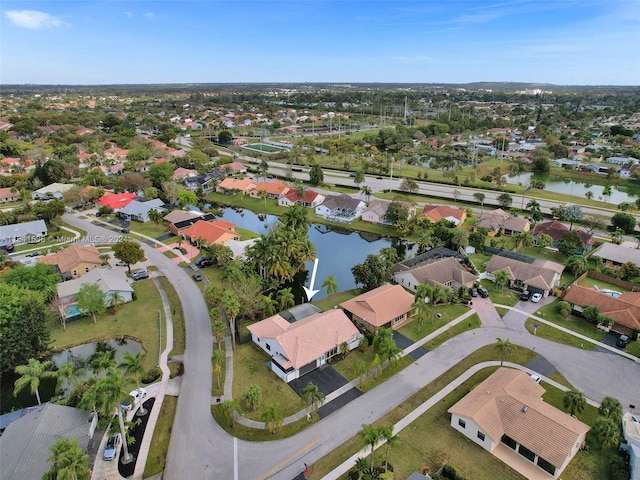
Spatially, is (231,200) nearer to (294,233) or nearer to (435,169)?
(294,233)

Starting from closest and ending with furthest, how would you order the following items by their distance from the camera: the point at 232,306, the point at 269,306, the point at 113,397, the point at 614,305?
the point at 113,397, the point at 232,306, the point at 269,306, the point at 614,305

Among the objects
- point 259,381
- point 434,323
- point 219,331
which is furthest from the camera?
point 434,323

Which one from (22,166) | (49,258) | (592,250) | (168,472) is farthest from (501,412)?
(22,166)

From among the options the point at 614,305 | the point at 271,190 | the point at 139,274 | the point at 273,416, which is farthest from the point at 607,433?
the point at 271,190

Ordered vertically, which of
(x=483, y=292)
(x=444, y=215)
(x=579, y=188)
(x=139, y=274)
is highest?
(x=444, y=215)

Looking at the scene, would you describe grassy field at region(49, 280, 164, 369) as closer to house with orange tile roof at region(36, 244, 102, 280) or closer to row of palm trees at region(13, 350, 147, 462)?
row of palm trees at region(13, 350, 147, 462)

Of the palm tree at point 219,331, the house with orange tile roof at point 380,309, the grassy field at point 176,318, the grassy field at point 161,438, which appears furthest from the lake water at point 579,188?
the grassy field at point 161,438

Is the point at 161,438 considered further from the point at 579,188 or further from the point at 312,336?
the point at 579,188

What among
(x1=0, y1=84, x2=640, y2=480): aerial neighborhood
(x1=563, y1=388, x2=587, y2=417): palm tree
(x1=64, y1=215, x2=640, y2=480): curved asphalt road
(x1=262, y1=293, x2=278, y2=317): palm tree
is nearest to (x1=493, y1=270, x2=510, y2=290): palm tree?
(x1=0, y1=84, x2=640, y2=480): aerial neighborhood
